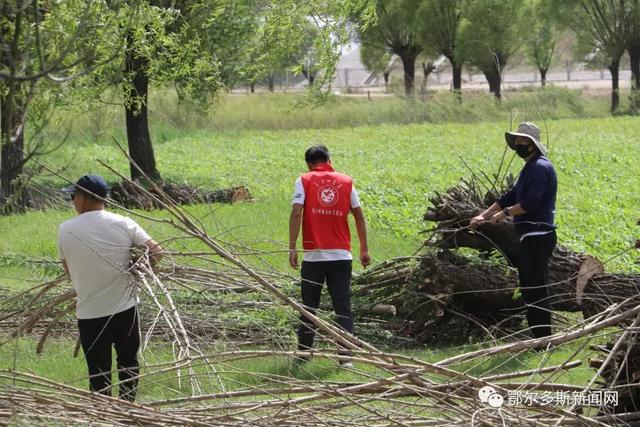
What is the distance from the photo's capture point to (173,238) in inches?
266

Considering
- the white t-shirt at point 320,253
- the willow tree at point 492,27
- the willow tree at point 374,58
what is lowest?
the white t-shirt at point 320,253

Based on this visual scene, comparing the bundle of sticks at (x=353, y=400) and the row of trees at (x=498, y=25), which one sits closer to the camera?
the bundle of sticks at (x=353, y=400)

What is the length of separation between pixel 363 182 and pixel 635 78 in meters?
35.8

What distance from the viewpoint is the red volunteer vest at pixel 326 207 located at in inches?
337

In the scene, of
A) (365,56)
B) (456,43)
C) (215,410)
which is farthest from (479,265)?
(365,56)

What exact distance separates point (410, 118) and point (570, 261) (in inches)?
1495

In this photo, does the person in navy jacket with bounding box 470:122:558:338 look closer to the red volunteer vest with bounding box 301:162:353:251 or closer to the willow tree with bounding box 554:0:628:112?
the red volunteer vest with bounding box 301:162:353:251

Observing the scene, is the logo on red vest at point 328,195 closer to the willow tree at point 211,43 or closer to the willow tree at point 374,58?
the willow tree at point 211,43

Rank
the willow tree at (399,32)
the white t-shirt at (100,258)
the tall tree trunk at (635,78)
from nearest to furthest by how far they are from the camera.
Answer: the white t-shirt at (100,258), the tall tree trunk at (635,78), the willow tree at (399,32)

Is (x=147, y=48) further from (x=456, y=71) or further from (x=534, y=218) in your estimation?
(x=456, y=71)

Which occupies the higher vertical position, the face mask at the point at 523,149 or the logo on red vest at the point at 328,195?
the face mask at the point at 523,149

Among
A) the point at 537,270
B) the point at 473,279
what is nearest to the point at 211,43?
the point at 473,279

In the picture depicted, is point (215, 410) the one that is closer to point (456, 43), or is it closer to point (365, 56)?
point (456, 43)

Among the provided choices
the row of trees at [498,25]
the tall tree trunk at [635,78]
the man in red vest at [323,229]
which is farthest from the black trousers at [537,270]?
the row of trees at [498,25]
